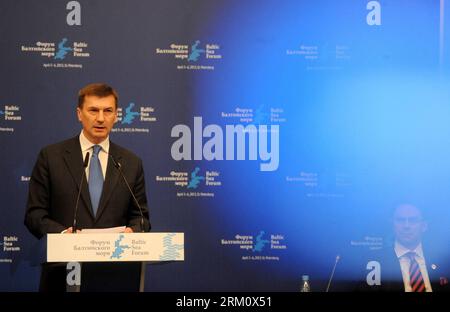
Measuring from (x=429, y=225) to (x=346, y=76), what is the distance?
1.41 metres

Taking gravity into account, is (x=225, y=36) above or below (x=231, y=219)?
above

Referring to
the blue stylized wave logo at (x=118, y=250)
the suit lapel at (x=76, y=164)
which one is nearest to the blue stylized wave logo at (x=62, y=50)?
the suit lapel at (x=76, y=164)

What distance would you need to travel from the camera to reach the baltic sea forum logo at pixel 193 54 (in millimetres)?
6930

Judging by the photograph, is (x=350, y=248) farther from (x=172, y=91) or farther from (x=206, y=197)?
(x=172, y=91)

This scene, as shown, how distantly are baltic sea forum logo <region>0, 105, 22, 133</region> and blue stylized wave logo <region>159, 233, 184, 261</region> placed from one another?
283cm

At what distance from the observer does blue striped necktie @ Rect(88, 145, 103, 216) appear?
4977 mm

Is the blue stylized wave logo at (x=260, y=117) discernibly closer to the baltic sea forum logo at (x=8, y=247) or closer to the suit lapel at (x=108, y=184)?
the suit lapel at (x=108, y=184)

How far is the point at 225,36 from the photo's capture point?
696 centimetres

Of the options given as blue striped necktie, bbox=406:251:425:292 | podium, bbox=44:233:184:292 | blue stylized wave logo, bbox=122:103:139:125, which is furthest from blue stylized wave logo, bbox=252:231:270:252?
podium, bbox=44:233:184:292

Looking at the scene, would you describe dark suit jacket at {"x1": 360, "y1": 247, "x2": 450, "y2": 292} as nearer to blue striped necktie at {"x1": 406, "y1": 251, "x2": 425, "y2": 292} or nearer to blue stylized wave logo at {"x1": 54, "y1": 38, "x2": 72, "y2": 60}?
blue striped necktie at {"x1": 406, "y1": 251, "x2": 425, "y2": 292}

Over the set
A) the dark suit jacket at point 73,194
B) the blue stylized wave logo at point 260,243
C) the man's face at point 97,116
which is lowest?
the blue stylized wave logo at point 260,243

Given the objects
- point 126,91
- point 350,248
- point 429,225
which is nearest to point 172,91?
point 126,91

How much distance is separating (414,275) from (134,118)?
2.62 metres

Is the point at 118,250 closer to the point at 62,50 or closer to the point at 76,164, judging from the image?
the point at 76,164
